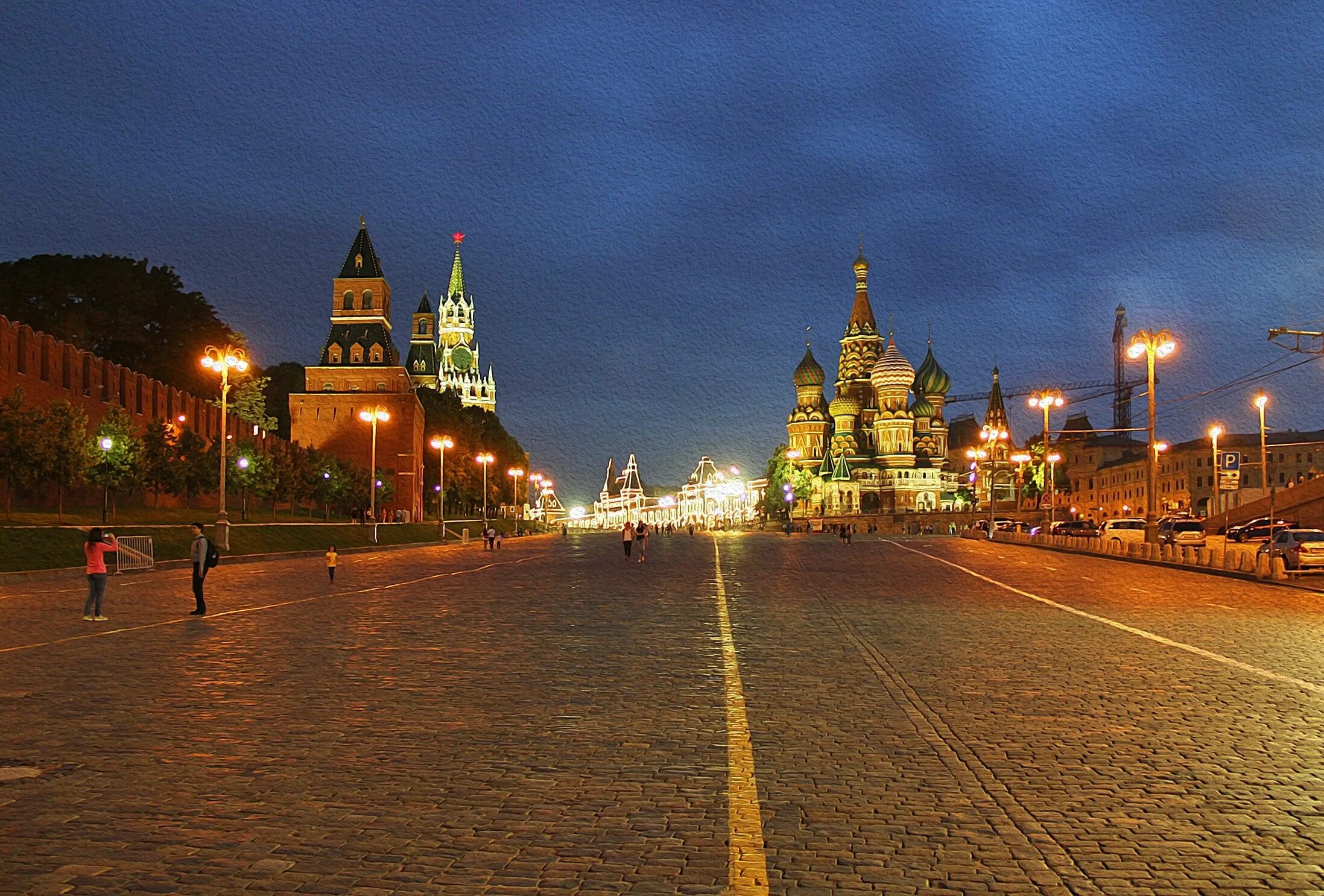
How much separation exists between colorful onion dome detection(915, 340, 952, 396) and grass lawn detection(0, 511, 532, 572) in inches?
4696

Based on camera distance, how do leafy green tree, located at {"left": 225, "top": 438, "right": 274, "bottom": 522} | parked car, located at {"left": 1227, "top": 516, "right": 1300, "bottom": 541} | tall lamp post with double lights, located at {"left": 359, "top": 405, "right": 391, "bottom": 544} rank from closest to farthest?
parked car, located at {"left": 1227, "top": 516, "right": 1300, "bottom": 541}
tall lamp post with double lights, located at {"left": 359, "top": 405, "right": 391, "bottom": 544}
leafy green tree, located at {"left": 225, "top": 438, "right": 274, "bottom": 522}

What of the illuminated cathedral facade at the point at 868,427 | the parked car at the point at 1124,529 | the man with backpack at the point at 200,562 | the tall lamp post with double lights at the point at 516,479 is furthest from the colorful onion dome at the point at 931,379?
the man with backpack at the point at 200,562

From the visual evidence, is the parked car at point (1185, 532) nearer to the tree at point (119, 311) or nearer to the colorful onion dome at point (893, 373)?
the tree at point (119, 311)

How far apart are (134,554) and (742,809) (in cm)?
3031

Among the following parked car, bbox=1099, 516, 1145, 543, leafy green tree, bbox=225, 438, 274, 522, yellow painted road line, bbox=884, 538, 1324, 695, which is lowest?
yellow painted road line, bbox=884, 538, 1324, 695

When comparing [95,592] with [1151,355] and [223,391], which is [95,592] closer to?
[223,391]

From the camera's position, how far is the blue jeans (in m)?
17.2

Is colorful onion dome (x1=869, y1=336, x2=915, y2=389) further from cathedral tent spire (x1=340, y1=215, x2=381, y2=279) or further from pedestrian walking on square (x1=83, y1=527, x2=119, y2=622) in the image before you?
pedestrian walking on square (x1=83, y1=527, x2=119, y2=622)

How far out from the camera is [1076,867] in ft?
17.2

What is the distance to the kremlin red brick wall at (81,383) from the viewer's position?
145 ft

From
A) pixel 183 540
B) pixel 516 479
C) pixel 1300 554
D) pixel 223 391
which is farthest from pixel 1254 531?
pixel 516 479

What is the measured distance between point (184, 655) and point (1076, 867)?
10504 mm

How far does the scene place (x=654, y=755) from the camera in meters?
7.65

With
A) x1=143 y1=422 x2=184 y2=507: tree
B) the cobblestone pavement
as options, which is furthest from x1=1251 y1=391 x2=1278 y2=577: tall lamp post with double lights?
x1=143 y1=422 x2=184 y2=507: tree
